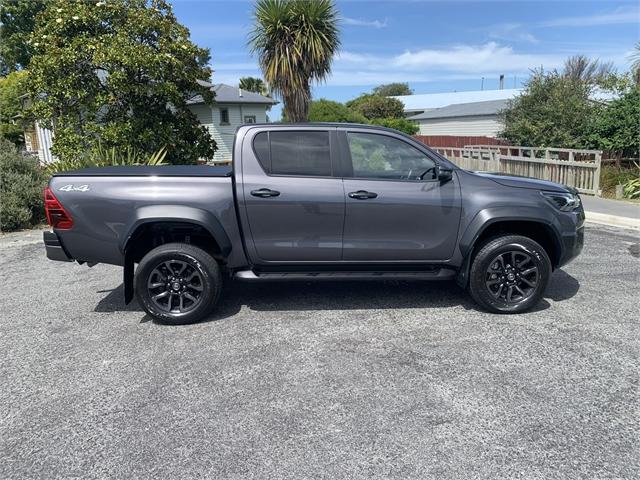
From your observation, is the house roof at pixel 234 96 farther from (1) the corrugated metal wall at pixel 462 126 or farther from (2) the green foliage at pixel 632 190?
(2) the green foliage at pixel 632 190

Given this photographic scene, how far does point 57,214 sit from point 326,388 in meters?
2.98

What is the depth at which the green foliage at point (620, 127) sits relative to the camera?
12570mm

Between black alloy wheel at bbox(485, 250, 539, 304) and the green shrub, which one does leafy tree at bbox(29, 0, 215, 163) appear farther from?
the green shrub

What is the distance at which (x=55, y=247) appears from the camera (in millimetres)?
4566

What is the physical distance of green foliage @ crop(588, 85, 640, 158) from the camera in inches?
495

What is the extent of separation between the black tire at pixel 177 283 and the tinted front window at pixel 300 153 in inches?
45.1

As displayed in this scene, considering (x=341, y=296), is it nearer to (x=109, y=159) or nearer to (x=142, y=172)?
(x=142, y=172)

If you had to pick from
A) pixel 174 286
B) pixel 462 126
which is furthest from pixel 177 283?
pixel 462 126

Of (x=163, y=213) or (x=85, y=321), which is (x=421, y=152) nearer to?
(x=163, y=213)

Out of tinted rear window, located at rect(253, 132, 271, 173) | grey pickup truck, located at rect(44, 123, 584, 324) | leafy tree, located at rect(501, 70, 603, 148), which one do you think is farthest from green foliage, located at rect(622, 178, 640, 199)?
A: tinted rear window, located at rect(253, 132, 271, 173)

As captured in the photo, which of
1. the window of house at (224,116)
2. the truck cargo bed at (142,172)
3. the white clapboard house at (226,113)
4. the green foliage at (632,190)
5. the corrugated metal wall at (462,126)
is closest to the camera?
the truck cargo bed at (142,172)

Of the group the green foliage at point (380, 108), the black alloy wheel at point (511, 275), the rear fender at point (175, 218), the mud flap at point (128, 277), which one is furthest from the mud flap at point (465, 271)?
the green foliage at point (380, 108)

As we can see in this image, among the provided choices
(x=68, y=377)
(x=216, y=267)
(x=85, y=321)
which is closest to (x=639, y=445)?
(x=216, y=267)

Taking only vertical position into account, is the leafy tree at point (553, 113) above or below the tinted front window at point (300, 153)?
above
